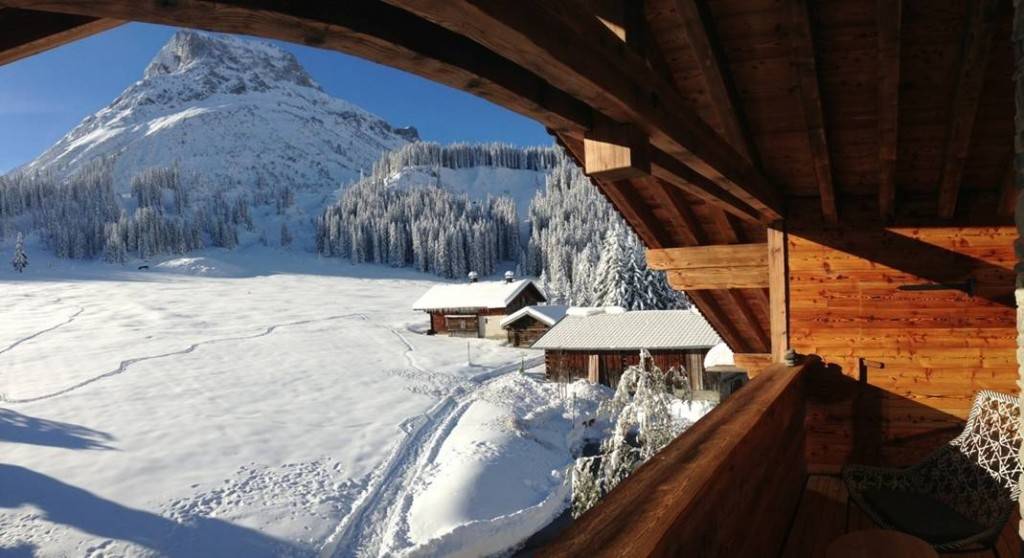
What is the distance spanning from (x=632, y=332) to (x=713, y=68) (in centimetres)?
2338

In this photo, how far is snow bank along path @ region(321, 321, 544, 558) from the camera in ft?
41.5

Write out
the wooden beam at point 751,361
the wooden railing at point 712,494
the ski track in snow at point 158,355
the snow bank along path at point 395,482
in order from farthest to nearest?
the ski track in snow at point 158,355 → the snow bank along path at point 395,482 → the wooden beam at point 751,361 → the wooden railing at point 712,494

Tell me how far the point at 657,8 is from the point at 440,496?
13.4 metres

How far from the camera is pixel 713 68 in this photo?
3.15 m

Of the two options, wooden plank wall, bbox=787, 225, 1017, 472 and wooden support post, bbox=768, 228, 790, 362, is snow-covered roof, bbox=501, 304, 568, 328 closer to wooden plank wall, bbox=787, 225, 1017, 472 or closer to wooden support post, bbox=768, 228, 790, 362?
wooden support post, bbox=768, 228, 790, 362

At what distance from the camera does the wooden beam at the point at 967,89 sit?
2.80m

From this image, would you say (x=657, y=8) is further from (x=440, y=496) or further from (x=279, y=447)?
(x=279, y=447)

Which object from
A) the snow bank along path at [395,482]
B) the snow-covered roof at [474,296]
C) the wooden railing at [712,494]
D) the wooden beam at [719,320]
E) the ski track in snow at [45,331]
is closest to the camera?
the wooden railing at [712,494]

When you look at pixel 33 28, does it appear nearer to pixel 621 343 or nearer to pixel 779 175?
pixel 779 175

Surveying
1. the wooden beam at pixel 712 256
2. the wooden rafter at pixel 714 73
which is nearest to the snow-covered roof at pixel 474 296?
the wooden beam at pixel 712 256

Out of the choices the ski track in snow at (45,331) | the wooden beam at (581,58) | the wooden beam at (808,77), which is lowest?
the ski track in snow at (45,331)

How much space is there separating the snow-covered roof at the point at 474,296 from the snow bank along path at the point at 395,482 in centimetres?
1379

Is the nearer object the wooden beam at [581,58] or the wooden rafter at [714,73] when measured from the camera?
the wooden beam at [581,58]

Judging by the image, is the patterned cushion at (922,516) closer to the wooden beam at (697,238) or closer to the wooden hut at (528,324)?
the wooden beam at (697,238)
